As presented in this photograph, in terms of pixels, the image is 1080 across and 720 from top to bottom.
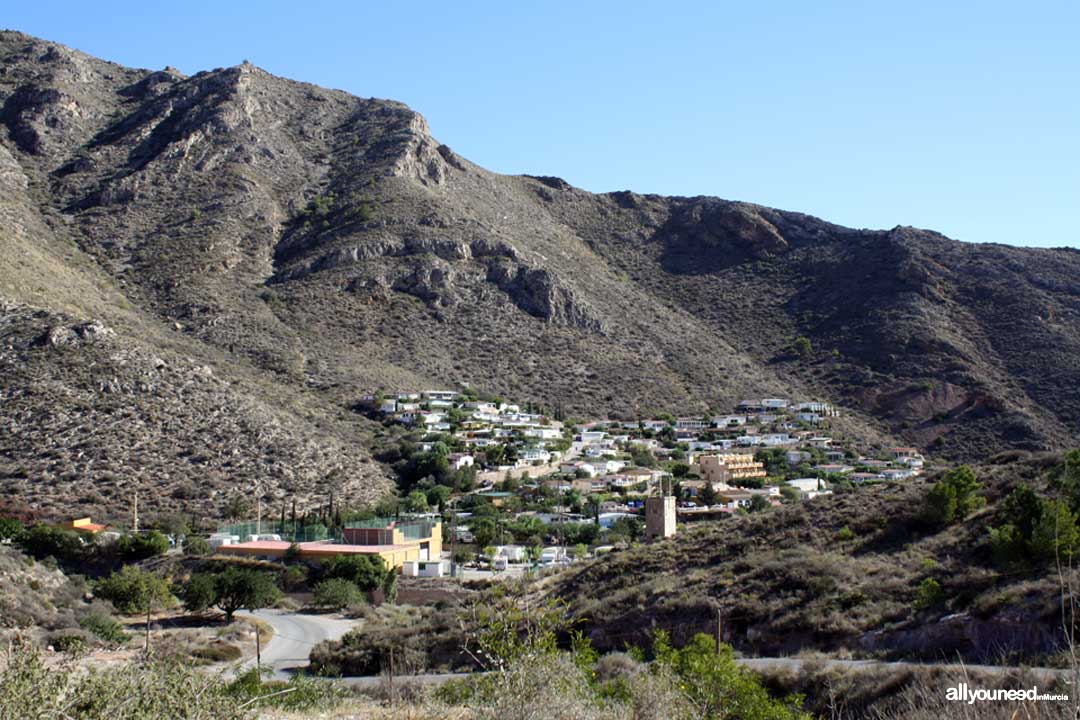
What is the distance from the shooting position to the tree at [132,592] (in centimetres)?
2797

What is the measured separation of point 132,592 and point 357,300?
38.7 meters

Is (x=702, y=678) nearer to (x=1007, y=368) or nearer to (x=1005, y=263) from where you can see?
(x=1007, y=368)

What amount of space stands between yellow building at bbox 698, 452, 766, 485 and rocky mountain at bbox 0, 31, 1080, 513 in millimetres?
10645

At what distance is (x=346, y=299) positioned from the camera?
214 ft

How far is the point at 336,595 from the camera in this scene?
98.6 feet

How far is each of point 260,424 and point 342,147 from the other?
53.1 metres

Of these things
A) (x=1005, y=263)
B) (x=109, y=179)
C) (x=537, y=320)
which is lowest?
(x=537, y=320)

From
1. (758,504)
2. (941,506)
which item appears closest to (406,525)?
(758,504)

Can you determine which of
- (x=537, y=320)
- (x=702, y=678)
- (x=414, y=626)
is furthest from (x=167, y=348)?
(x=702, y=678)

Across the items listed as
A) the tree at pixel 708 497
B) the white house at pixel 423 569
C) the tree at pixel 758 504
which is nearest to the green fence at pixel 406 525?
the white house at pixel 423 569

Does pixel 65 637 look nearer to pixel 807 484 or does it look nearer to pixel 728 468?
pixel 807 484

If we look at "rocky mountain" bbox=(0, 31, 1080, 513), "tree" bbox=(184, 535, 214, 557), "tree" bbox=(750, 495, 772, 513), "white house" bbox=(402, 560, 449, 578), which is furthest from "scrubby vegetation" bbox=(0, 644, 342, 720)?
"tree" bbox=(750, 495, 772, 513)

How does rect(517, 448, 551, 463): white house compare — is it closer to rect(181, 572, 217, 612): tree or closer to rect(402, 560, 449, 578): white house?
rect(402, 560, 449, 578): white house

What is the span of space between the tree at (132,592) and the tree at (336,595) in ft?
14.2
